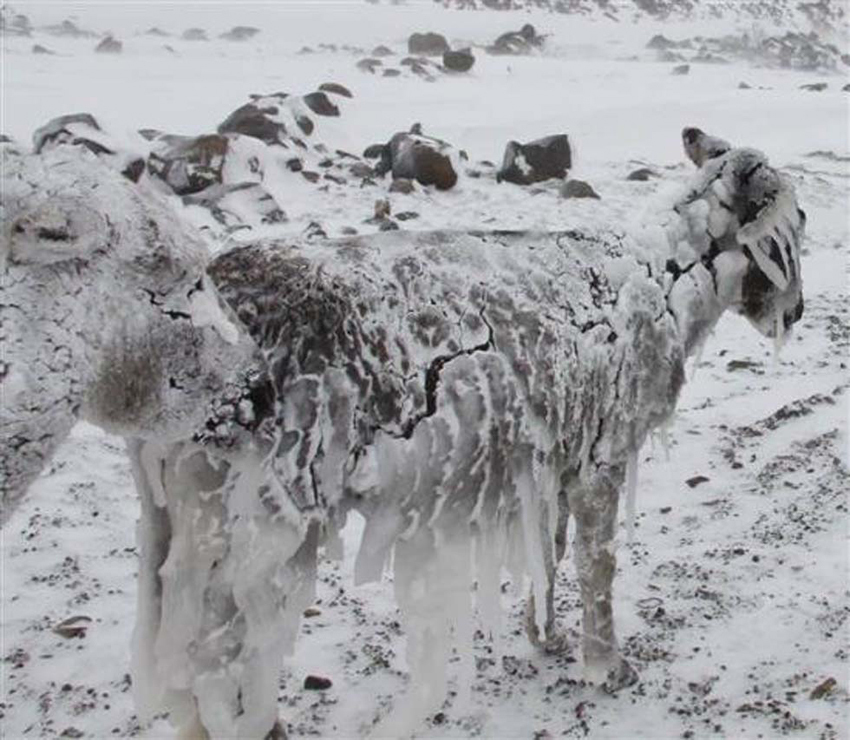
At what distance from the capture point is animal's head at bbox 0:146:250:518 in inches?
76.0

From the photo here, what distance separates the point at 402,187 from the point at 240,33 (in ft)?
56.3

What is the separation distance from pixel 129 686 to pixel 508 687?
139 centimetres

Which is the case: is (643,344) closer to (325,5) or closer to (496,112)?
(496,112)

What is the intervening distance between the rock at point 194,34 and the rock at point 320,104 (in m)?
12.3

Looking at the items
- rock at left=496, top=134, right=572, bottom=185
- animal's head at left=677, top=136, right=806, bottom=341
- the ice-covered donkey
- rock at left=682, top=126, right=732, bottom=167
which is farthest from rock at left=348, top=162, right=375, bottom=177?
the ice-covered donkey

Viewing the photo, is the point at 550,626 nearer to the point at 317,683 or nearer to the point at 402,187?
the point at 317,683

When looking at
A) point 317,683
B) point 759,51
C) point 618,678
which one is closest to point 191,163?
point 317,683

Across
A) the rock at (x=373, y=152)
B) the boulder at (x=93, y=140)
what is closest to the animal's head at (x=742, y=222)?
the boulder at (x=93, y=140)

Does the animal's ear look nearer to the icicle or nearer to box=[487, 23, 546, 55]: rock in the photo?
the icicle

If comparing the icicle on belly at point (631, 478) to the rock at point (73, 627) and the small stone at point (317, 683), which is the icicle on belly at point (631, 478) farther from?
the rock at point (73, 627)

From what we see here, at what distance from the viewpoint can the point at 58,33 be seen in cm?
2358

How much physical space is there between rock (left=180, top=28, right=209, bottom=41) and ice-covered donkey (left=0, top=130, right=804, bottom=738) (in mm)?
23688

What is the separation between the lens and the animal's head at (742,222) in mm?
3725

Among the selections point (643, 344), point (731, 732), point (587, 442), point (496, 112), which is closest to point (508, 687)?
point (731, 732)
